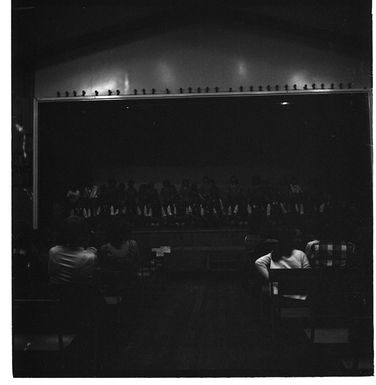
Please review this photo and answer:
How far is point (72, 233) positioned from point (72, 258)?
0.72ft

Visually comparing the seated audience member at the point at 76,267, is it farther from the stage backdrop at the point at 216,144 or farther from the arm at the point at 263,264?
the arm at the point at 263,264

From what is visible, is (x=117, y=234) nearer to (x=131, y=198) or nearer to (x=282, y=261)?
(x=131, y=198)

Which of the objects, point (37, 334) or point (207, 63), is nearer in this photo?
point (37, 334)

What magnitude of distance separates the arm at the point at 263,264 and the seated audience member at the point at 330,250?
36 cm

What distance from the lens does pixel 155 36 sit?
5.55m

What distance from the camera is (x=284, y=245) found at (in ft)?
18.0

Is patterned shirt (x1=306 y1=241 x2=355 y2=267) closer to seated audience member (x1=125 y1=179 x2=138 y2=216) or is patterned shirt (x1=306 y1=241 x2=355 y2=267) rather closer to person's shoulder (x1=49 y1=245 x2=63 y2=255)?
seated audience member (x1=125 y1=179 x2=138 y2=216)

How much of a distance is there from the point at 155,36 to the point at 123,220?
167 cm

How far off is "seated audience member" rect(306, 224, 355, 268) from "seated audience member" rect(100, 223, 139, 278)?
1543mm

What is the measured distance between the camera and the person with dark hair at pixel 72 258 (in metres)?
5.43

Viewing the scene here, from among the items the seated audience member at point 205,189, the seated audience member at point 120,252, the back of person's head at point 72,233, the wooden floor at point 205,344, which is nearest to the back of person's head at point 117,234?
the seated audience member at point 120,252

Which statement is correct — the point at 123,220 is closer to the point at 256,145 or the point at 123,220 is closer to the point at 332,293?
the point at 256,145

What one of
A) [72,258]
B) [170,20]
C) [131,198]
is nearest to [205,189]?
[131,198]

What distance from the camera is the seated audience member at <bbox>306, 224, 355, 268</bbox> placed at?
539cm
